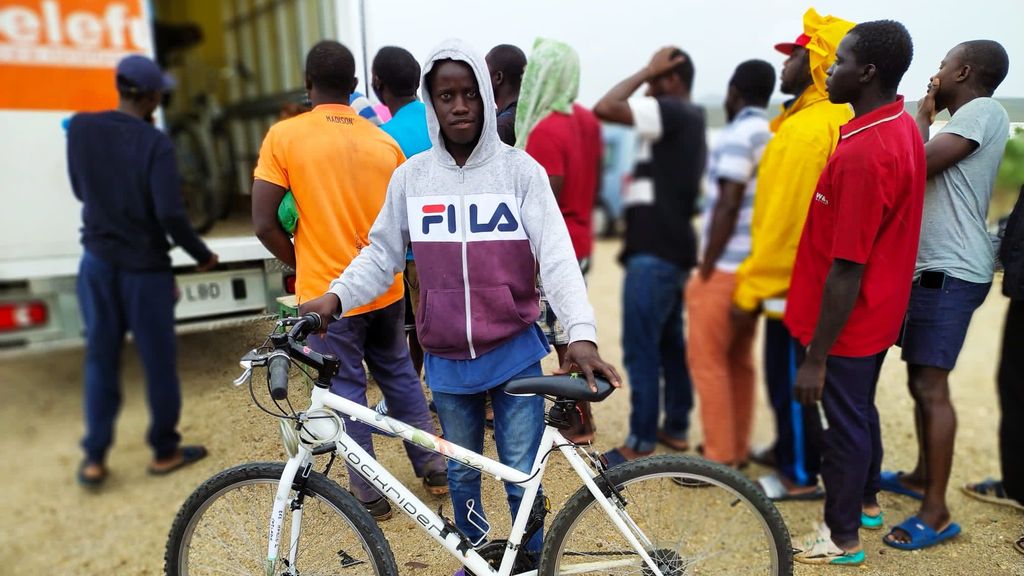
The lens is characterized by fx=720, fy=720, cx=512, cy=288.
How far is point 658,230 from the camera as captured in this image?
350 cm

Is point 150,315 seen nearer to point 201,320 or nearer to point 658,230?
point 201,320

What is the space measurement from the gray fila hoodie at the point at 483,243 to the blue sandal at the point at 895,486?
204cm

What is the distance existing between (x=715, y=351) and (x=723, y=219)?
2.12 feet

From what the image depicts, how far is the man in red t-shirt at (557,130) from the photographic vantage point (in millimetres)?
2559

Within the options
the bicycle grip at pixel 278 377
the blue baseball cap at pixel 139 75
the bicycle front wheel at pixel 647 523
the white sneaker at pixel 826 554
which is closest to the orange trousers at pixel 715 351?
the white sneaker at pixel 826 554

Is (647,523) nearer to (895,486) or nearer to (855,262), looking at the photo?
(855,262)

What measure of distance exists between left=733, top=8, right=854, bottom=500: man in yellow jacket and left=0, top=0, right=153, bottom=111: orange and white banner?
3.27m

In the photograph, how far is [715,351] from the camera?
3.46 meters

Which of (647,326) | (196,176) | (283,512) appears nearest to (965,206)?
(647,326)

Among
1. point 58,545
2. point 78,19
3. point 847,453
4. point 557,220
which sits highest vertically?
point 78,19

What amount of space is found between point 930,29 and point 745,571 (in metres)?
2.00

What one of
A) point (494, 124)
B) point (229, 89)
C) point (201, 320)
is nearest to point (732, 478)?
point (494, 124)

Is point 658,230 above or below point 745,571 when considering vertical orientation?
above

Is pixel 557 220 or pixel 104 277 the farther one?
pixel 104 277
